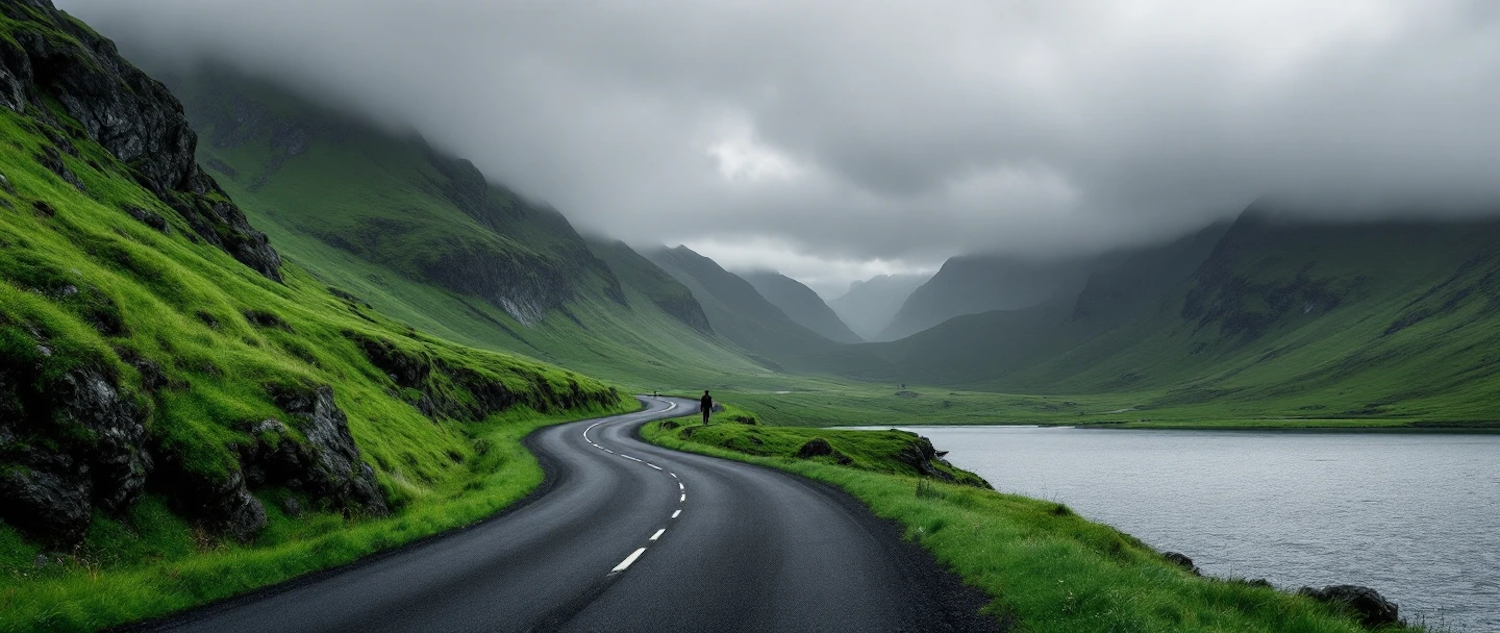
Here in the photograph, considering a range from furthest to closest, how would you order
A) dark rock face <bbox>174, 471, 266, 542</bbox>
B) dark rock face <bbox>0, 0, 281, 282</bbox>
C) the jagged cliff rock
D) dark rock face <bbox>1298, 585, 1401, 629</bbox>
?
dark rock face <bbox>0, 0, 281, 282</bbox> < dark rock face <bbox>174, 471, 266, 542</bbox> < dark rock face <bbox>1298, 585, 1401, 629</bbox> < the jagged cliff rock

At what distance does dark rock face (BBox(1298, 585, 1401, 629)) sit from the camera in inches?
587

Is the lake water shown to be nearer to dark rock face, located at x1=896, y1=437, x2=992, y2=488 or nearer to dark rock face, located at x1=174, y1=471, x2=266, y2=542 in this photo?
dark rock face, located at x1=896, y1=437, x2=992, y2=488

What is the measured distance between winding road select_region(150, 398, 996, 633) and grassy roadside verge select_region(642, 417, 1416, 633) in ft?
2.34

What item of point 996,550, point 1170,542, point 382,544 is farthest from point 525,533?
point 1170,542

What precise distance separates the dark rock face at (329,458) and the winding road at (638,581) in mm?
4327

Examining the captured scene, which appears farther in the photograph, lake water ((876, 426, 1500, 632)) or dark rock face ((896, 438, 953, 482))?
dark rock face ((896, 438, 953, 482))

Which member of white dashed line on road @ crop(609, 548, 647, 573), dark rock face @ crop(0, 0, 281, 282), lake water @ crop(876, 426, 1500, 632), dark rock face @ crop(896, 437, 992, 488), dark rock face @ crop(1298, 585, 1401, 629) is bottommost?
dark rock face @ crop(896, 437, 992, 488)

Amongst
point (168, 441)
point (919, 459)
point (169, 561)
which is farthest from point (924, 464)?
point (169, 561)

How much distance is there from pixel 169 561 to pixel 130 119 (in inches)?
3694

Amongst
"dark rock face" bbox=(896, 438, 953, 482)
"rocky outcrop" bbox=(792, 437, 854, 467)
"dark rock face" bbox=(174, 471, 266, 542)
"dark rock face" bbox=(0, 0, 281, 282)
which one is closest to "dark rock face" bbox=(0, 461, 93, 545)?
"dark rock face" bbox=(174, 471, 266, 542)

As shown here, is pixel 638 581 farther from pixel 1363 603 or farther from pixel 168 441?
pixel 1363 603

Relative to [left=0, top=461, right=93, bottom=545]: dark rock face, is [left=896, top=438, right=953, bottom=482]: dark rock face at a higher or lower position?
lower

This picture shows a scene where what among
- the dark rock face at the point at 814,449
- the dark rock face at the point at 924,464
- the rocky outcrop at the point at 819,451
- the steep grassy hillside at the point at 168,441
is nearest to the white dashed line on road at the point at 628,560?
the steep grassy hillside at the point at 168,441

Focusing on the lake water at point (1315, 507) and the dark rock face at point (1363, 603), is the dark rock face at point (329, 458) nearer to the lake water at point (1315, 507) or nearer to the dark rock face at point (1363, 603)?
→ the dark rock face at point (1363, 603)
